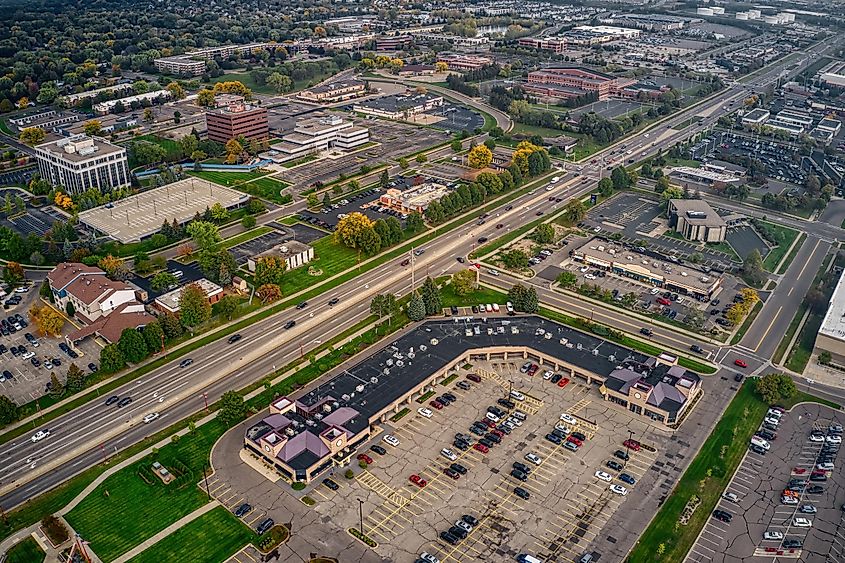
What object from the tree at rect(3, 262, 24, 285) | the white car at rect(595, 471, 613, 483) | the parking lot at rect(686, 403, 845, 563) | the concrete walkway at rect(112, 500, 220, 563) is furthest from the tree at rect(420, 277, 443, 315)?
the tree at rect(3, 262, 24, 285)

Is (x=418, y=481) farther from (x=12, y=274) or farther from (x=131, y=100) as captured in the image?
(x=131, y=100)

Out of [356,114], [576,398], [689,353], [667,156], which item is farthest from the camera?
[356,114]

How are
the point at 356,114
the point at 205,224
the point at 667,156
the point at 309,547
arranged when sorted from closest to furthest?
the point at 309,547 < the point at 205,224 < the point at 667,156 < the point at 356,114

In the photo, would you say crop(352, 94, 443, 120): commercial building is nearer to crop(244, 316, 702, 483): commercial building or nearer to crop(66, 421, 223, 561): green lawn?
crop(244, 316, 702, 483): commercial building

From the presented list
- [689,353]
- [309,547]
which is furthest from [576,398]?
[309,547]

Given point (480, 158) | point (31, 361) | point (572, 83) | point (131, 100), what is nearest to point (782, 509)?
point (31, 361)

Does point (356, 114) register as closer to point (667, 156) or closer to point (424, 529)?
point (667, 156)
